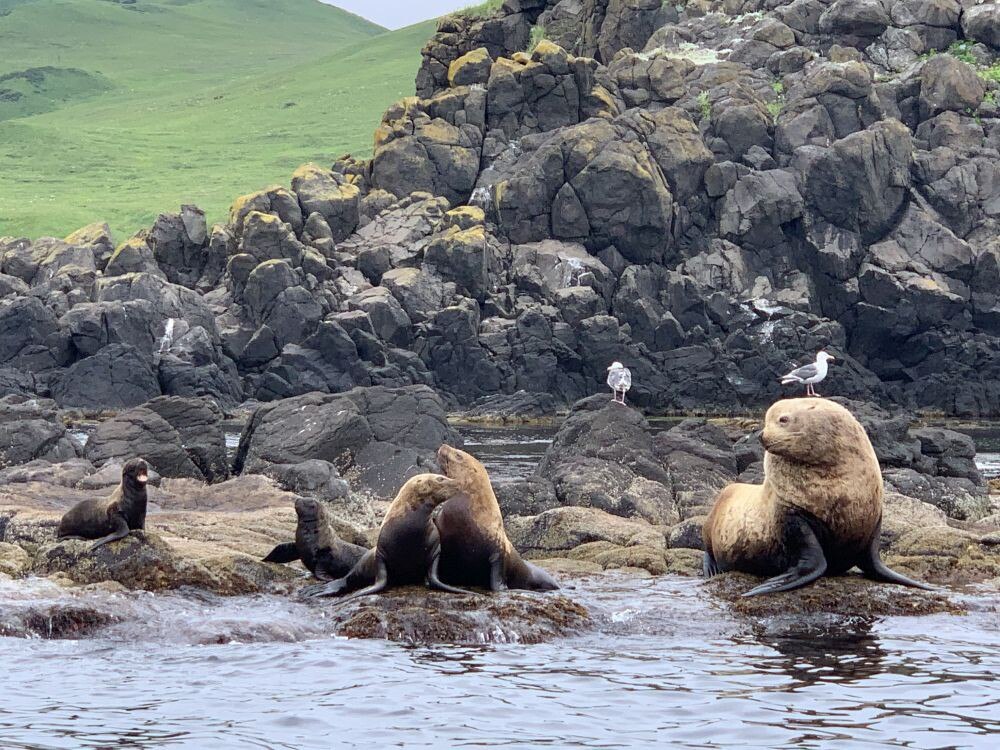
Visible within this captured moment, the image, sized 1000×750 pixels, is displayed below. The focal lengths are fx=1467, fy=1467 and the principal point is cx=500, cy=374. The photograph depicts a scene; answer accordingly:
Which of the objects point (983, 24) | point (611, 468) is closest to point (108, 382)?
point (611, 468)

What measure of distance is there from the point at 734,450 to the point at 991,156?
51.1 metres

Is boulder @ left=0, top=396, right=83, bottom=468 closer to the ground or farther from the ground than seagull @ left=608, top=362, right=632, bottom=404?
closer to the ground

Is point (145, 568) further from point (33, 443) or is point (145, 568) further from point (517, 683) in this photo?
point (33, 443)

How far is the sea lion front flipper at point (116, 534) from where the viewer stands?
15504 millimetres

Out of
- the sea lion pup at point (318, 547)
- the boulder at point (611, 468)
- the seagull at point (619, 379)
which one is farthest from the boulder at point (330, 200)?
the sea lion pup at point (318, 547)

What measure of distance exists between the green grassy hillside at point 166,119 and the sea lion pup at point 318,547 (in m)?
85.7

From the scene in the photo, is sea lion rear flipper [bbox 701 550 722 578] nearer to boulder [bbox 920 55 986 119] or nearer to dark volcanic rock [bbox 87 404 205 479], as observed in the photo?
dark volcanic rock [bbox 87 404 205 479]

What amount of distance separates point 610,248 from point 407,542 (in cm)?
5885

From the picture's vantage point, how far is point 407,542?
14.7m

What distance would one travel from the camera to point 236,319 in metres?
69.0

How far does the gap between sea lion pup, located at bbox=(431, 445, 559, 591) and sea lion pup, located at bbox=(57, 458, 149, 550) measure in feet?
10.9

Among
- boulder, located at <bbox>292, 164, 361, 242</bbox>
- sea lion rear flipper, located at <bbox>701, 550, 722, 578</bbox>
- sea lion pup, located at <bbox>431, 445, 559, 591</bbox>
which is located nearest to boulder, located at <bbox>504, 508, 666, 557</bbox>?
sea lion rear flipper, located at <bbox>701, 550, 722, 578</bbox>

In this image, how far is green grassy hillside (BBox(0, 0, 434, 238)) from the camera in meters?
113

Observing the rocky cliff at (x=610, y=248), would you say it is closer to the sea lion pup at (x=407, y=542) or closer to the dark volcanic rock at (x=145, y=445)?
the dark volcanic rock at (x=145, y=445)
